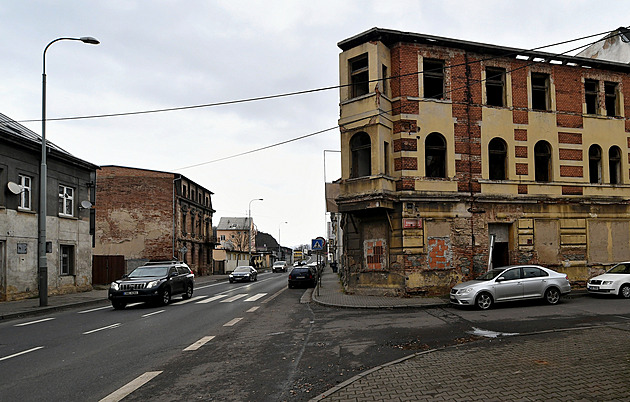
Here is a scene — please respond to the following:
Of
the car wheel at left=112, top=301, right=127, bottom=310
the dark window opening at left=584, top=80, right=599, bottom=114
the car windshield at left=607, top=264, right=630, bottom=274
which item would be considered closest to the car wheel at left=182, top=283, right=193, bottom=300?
the car wheel at left=112, top=301, right=127, bottom=310

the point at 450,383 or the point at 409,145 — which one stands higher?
the point at 409,145

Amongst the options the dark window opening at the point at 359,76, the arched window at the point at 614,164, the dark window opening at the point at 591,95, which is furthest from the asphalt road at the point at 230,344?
the dark window opening at the point at 591,95

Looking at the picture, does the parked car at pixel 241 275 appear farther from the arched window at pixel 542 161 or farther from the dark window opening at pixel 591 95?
the dark window opening at pixel 591 95

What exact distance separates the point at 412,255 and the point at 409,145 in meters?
4.50

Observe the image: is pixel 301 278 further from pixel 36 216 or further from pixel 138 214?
pixel 138 214

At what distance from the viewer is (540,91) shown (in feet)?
68.6

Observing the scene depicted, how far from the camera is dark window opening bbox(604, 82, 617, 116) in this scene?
21938 millimetres

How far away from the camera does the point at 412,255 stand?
1792 cm

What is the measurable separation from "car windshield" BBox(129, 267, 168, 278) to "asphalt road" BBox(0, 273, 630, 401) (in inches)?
78.9

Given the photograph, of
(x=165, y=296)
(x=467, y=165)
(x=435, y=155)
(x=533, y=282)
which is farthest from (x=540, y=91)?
(x=165, y=296)

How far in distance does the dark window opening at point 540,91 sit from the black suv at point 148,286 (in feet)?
57.7

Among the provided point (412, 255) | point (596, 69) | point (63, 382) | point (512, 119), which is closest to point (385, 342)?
point (63, 382)

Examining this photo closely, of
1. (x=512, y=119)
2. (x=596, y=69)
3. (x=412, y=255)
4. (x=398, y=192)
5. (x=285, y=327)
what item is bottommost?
(x=285, y=327)

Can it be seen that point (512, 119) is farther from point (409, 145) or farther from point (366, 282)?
point (366, 282)
